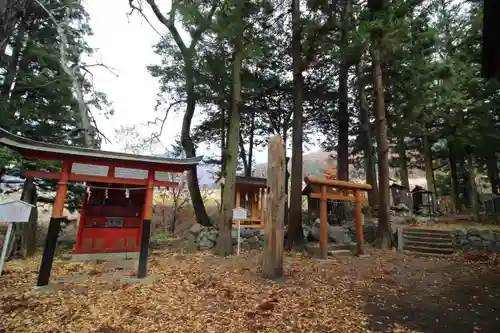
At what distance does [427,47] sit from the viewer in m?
10.5

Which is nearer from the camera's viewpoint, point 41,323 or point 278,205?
point 41,323

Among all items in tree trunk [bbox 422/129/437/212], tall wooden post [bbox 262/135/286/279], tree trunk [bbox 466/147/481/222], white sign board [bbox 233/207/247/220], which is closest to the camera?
tall wooden post [bbox 262/135/286/279]

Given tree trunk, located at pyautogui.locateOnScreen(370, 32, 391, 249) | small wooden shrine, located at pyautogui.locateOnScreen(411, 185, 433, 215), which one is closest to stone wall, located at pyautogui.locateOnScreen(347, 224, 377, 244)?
tree trunk, located at pyautogui.locateOnScreen(370, 32, 391, 249)

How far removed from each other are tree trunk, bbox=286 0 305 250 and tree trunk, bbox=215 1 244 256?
2129 mm

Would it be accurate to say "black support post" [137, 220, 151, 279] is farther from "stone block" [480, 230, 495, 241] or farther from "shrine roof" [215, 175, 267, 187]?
"stone block" [480, 230, 495, 241]

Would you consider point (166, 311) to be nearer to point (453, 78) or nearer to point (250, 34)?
point (250, 34)

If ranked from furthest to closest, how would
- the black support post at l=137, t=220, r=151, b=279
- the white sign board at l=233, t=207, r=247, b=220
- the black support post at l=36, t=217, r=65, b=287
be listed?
the white sign board at l=233, t=207, r=247, b=220, the black support post at l=137, t=220, r=151, b=279, the black support post at l=36, t=217, r=65, b=287

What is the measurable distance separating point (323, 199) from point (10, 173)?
10.4 metres

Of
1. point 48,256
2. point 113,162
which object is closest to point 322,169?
point 113,162

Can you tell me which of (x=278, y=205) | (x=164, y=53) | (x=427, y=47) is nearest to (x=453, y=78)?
(x=427, y=47)

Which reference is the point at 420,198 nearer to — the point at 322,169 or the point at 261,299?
the point at 322,169

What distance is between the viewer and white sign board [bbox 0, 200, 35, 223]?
502 cm

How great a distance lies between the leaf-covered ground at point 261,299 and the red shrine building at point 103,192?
3.19ft

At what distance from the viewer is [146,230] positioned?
671 centimetres
